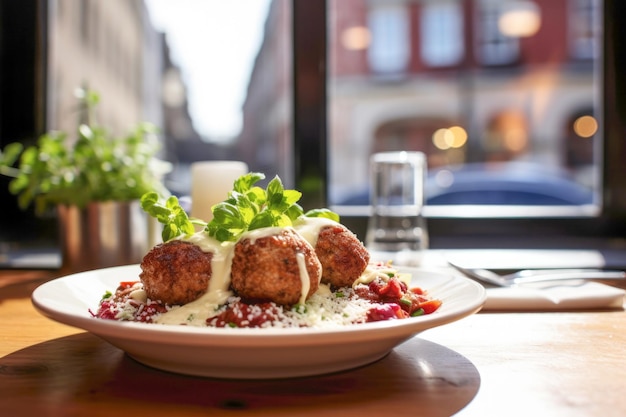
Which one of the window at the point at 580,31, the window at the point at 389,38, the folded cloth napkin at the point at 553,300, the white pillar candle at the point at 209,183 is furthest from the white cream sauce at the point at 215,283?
the window at the point at 580,31

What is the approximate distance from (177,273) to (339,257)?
0.26 meters

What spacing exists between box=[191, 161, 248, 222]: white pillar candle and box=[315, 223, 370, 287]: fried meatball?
0.87m

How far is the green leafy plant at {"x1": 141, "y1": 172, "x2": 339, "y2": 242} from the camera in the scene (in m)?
0.91

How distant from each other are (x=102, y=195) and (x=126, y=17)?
1112cm

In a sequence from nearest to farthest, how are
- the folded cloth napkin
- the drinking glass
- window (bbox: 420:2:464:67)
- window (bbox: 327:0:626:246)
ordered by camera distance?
the folded cloth napkin → the drinking glass → window (bbox: 327:0:626:246) → window (bbox: 420:2:464:67)

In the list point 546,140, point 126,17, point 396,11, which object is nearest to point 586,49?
point 546,140

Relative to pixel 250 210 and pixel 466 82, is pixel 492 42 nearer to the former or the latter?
pixel 466 82

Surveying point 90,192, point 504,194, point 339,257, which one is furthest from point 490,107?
point 339,257

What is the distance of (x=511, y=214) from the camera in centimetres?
264

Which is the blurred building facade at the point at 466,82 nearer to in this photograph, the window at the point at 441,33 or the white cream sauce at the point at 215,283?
the window at the point at 441,33

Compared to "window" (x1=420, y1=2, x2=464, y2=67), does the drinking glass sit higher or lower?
lower

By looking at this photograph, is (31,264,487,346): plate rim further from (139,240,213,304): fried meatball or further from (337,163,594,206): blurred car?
(337,163,594,206): blurred car

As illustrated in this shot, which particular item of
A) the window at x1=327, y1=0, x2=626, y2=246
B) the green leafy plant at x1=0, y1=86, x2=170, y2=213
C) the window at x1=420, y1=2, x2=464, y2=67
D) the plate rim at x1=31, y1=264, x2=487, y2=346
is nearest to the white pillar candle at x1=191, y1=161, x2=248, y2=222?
the green leafy plant at x1=0, y1=86, x2=170, y2=213

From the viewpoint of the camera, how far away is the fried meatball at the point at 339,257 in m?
0.99
